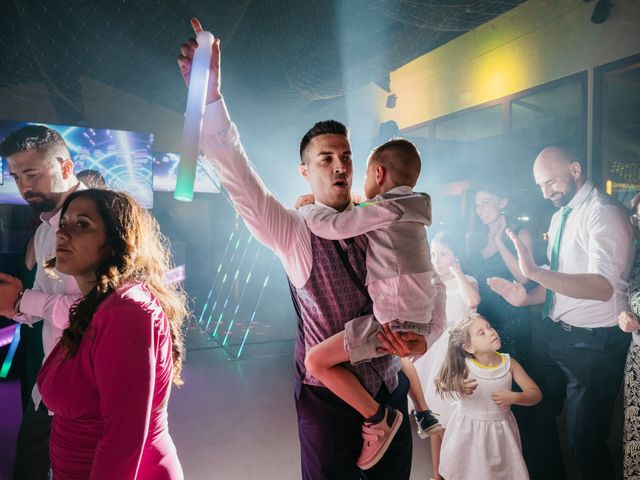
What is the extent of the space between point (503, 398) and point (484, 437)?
0.84ft

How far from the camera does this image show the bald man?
224 cm

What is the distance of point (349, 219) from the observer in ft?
4.48

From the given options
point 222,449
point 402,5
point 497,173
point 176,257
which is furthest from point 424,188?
point 176,257

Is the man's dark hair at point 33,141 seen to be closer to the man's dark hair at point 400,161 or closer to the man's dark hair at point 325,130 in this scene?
the man's dark hair at point 325,130

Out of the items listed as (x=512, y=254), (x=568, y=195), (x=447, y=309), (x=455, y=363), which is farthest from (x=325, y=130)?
(x=447, y=309)

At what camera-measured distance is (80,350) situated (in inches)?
44.5

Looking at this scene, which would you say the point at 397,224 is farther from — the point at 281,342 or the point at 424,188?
the point at 281,342

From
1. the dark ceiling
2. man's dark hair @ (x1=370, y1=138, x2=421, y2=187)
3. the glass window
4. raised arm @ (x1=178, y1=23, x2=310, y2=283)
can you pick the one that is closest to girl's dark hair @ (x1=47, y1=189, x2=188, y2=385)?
raised arm @ (x1=178, y1=23, x2=310, y2=283)

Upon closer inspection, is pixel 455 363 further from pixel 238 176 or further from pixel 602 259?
pixel 238 176

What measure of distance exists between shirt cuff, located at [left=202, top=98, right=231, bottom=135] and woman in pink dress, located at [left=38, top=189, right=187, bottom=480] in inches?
13.8

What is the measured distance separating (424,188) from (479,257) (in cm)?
106

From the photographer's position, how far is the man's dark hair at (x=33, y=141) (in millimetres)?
1858

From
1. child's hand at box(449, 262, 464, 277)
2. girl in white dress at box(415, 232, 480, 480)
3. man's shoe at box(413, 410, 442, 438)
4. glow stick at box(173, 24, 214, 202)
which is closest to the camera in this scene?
glow stick at box(173, 24, 214, 202)

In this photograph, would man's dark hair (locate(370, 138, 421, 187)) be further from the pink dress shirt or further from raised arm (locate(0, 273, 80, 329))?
raised arm (locate(0, 273, 80, 329))
